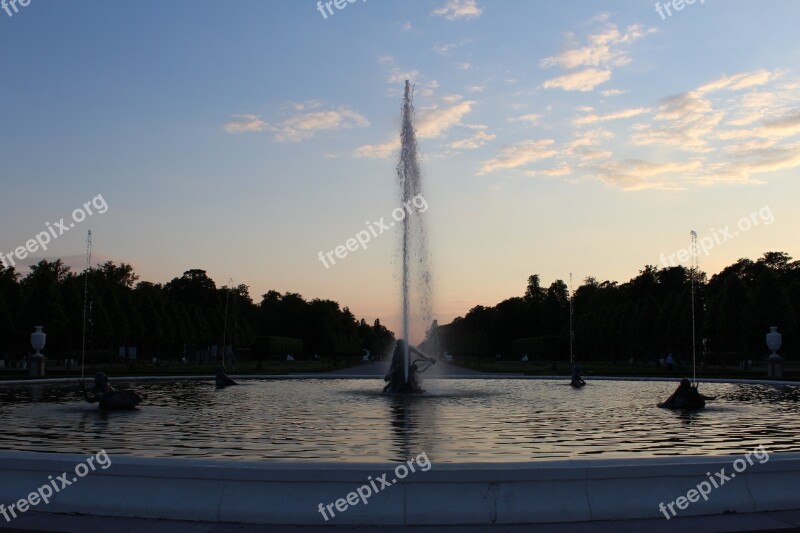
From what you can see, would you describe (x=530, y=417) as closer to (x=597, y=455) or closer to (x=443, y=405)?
(x=443, y=405)

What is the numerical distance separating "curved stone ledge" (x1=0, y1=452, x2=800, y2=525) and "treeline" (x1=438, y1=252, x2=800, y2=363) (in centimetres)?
4523

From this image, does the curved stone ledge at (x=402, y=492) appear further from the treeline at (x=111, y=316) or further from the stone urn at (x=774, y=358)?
the treeline at (x=111, y=316)

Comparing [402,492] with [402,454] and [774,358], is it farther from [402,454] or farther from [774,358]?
[774,358]

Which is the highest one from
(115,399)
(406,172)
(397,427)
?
(406,172)

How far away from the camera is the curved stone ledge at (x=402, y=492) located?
884cm

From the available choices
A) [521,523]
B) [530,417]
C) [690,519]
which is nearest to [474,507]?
[521,523]

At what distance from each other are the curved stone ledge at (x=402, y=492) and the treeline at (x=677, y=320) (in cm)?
4523

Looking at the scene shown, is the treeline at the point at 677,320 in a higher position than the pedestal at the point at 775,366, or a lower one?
higher

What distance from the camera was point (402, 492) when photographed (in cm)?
888

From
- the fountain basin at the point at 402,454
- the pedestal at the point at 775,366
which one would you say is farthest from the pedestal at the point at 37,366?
the pedestal at the point at 775,366

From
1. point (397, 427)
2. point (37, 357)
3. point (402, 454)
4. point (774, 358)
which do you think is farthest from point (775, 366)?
point (37, 357)

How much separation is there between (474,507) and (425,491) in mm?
553

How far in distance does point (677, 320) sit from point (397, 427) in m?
74.6

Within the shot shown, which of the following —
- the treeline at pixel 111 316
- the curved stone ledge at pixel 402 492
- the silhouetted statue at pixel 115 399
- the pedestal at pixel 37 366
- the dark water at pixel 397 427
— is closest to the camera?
the curved stone ledge at pixel 402 492
